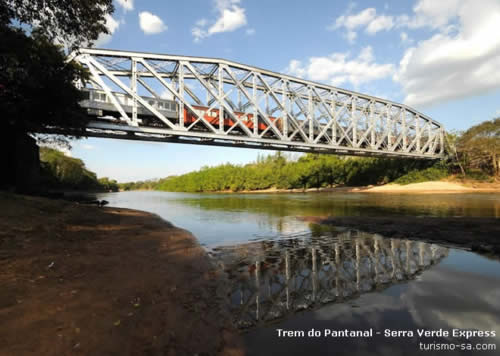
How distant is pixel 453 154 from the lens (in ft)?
172

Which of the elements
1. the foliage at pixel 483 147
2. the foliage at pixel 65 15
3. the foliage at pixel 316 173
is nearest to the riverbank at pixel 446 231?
the foliage at pixel 65 15

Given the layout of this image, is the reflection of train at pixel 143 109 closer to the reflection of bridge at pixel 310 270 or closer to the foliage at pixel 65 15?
the foliage at pixel 65 15

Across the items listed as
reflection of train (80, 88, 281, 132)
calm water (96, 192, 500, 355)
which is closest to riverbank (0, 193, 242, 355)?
calm water (96, 192, 500, 355)

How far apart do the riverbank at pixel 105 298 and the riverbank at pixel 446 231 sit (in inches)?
298

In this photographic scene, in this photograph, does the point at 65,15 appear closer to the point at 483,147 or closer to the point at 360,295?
the point at 360,295

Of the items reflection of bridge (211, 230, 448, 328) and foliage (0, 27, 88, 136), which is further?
foliage (0, 27, 88, 136)

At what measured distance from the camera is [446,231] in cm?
896

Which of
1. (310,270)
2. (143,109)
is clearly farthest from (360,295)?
(143,109)

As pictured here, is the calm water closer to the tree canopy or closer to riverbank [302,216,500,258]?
riverbank [302,216,500,258]

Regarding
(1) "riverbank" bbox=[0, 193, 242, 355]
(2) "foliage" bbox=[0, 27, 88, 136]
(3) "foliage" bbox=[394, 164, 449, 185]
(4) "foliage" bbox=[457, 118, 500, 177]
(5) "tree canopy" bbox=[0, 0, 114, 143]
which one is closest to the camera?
(1) "riverbank" bbox=[0, 193, 242, 355]

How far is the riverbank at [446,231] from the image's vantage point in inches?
284

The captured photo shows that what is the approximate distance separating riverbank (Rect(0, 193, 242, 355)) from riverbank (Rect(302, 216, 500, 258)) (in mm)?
7575

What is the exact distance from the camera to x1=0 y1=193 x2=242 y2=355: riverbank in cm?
287

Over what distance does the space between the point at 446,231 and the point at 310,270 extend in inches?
275
